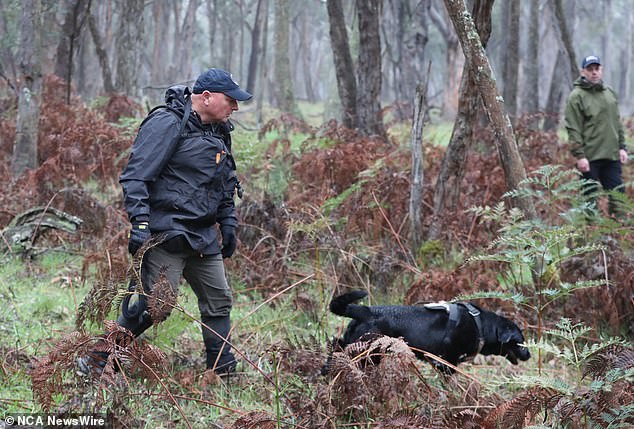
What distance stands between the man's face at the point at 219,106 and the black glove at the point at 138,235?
0.90 meters

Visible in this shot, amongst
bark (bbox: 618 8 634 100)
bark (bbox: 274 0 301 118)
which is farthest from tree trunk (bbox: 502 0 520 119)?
bark (bbox: 618 8 634 100)

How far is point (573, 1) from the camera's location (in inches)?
1053

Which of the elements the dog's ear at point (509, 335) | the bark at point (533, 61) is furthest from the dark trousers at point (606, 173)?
the bark at point (533, 61)

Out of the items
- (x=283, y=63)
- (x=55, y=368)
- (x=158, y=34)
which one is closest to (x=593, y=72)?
(x=55, y=368)

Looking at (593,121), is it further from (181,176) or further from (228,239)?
(181,176)

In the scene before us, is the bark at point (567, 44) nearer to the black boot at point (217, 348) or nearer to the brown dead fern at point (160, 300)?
the black boot at point (217, 348)

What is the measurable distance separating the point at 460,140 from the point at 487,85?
123cm

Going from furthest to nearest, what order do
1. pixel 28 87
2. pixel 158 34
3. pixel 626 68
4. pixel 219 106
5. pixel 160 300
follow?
pixel 626 68 < pixel 158 34 < pixel 28 87 < pixel 219 106 < pixel 160 300

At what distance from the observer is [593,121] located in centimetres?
809

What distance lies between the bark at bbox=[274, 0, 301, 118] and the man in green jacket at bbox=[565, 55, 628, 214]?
43.2 ft

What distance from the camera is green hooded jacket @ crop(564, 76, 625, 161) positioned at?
26.5 feet

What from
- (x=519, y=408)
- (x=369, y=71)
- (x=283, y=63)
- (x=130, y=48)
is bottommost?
(x=519, y=408)

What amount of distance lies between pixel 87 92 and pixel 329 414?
21925mm

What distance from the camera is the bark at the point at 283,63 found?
829 inches
